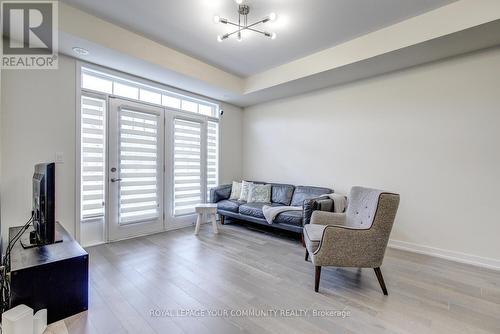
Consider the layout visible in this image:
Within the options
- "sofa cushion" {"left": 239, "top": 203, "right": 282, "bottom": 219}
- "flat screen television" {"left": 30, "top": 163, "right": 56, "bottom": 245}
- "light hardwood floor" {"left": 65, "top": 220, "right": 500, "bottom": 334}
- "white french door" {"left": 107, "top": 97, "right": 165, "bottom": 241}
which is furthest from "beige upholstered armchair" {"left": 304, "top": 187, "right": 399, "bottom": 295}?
"white french door" {"left": 107, "top": 97, "right": 165, "bottom": 241}

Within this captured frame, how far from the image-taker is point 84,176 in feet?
10.9

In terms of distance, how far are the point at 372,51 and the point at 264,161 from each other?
289 cm

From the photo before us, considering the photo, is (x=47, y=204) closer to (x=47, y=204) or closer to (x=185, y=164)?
(x=47, y=204)

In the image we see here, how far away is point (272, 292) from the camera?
2.17 m

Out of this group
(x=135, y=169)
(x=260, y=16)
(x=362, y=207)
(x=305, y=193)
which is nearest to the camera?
(x=362, y=207)

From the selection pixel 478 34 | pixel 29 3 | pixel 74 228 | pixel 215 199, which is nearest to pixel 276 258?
pixel 215 199

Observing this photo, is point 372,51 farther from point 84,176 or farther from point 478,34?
point 84,176

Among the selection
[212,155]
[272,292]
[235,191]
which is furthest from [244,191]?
[272,292]

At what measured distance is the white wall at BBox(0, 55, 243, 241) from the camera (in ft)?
8.93

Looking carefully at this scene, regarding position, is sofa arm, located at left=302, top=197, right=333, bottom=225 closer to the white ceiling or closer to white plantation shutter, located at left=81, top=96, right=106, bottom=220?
the white ceiling

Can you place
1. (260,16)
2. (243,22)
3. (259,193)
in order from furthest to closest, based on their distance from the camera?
(259,193) < (243,22) < (260,16)

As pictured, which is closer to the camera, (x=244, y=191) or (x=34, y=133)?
(x=34, y=133)

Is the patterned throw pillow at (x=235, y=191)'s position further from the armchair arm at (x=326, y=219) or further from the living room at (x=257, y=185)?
the armchair arm at (x=326, y=219)

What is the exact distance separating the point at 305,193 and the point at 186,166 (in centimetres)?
230
